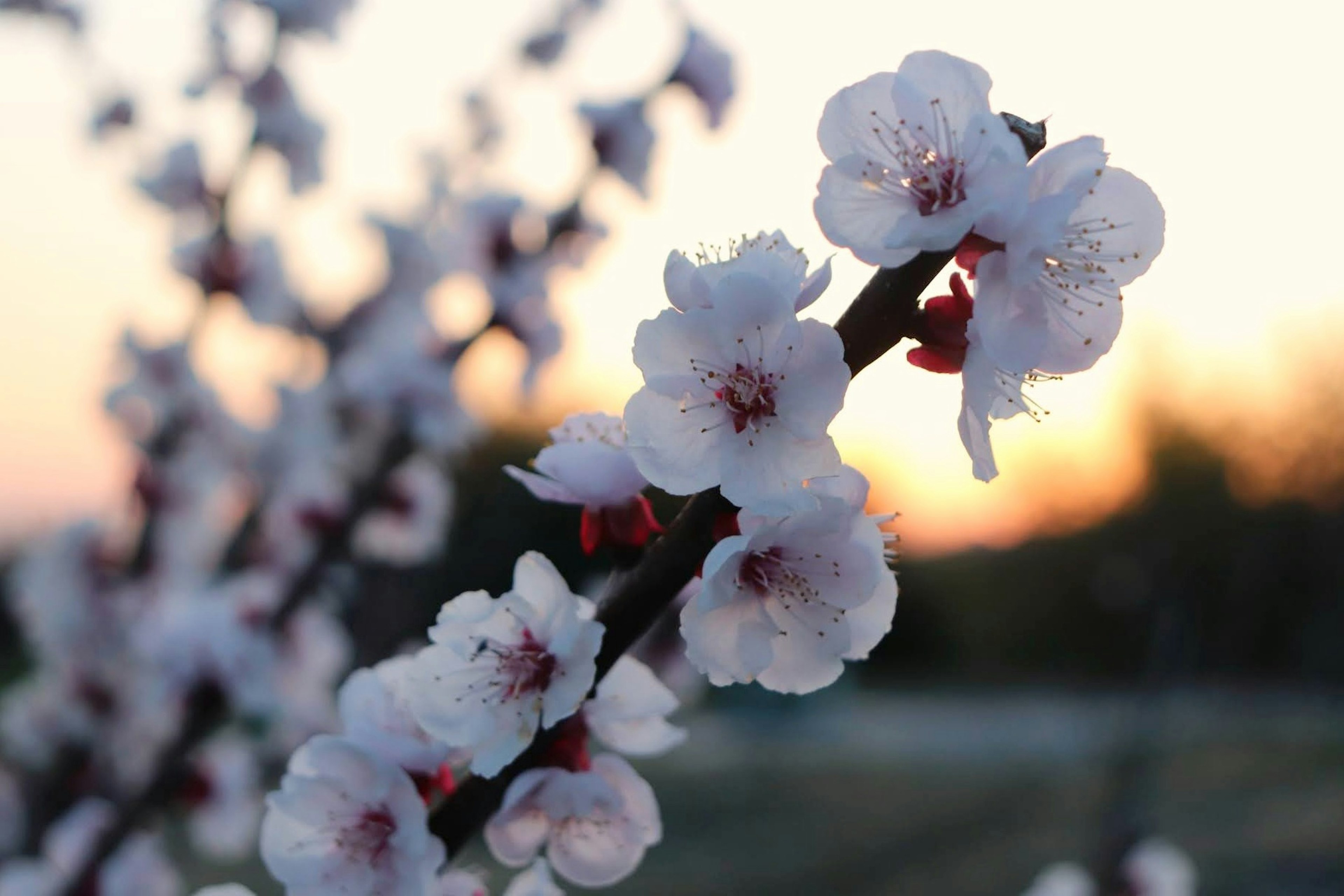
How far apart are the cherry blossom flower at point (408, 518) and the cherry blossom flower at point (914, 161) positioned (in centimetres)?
181

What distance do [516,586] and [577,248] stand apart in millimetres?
1570

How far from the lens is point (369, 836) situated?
799 mm

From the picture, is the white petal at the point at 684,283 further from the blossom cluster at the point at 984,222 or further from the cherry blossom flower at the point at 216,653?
the cherry blossom flower at the point at 216,653

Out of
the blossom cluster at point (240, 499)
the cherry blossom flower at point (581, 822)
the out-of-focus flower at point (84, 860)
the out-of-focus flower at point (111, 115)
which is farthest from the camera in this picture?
the out-of-focus flower at point (111, 115)

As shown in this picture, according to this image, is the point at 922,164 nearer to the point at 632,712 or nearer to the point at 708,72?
the point at 632,712

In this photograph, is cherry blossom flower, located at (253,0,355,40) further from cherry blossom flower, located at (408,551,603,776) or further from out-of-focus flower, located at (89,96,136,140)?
cherry blossom flower, located at (408,551,603,776)

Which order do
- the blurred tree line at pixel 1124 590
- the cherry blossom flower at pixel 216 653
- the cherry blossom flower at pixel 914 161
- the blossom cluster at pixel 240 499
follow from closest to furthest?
the cherry blossom flower at pixel 914 161
the cherry blossom flower at pixel 216 653
the blossom cluster at pixel 240 499
the blurred tree line at pixel 1124 590

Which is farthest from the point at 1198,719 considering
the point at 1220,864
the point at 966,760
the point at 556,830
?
the point at 556,830

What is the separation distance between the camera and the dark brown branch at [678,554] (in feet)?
2.24

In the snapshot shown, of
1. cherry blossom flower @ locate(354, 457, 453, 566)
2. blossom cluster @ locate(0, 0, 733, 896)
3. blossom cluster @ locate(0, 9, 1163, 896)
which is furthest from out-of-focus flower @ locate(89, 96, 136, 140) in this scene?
blossom cluster @ locate(0, 9, 1163, 896)

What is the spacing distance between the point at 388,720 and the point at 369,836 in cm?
8

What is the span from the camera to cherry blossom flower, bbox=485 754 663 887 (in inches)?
30.0

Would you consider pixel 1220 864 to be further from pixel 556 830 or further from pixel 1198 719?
pixel 556 830

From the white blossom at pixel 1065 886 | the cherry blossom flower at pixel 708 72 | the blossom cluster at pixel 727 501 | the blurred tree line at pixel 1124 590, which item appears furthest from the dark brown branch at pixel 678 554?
the blurred tree line at pixel 1124 590
